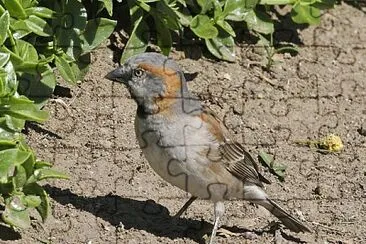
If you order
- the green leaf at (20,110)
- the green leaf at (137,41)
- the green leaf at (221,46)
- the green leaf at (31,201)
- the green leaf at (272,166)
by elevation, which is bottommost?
the green leaf at (272,166)

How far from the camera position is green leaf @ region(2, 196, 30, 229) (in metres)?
6.14

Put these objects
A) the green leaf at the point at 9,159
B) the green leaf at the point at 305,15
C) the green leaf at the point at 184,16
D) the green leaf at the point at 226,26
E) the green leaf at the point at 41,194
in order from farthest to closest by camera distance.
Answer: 1. the green leaf at the point at 305,15
2. the green leaf at the point at 226,26
3. the green leaf at the point at 184,16
4. the green leaf at the point at 41,194
5. the green leaf at the point at 9,159

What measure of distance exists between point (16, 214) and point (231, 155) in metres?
1.56

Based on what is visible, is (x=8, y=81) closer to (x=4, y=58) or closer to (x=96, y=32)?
(x=4, y=58)

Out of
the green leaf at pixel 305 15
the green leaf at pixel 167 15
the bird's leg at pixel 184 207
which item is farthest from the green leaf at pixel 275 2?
the bird's leg at pixel 184 207

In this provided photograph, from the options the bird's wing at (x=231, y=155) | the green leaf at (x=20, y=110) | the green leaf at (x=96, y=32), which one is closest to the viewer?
the green leaf at (x=20, y=110)

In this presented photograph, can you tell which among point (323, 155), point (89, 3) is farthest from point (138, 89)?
point (323, 155)

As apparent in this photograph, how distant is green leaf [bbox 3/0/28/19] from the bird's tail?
192cm

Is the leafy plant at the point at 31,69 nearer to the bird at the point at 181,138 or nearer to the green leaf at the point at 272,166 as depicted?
the bird at the point at 181,138

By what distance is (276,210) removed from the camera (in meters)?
7.02

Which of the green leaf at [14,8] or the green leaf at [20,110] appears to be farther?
the green leaf at [14,8]

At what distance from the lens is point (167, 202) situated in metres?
7.11

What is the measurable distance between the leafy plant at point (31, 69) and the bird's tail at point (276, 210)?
1377 mm

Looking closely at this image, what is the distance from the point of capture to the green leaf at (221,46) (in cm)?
834
